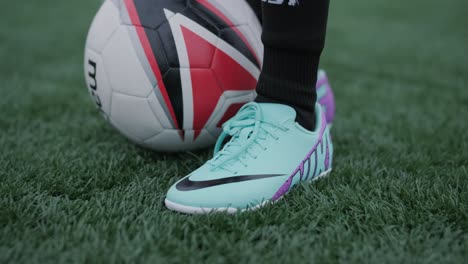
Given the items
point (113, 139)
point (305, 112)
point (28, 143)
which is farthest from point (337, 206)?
point (28, 143)

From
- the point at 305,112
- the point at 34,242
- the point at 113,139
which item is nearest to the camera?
the point at 34,242

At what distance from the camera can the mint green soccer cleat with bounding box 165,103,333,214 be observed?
115cm

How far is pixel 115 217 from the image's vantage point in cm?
112

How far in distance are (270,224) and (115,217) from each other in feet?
1.31

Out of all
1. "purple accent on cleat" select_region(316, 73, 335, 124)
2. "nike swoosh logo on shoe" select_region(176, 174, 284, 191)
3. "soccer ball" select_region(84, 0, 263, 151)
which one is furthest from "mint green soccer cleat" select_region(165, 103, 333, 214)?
"purple accent on cleat" select_region(316, 73, 335, 124)

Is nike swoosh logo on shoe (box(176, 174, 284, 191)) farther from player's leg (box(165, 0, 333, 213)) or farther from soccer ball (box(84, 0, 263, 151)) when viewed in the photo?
soccer ball (box(84, 0, 263, 151))

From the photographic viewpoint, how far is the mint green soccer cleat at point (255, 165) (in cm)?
115

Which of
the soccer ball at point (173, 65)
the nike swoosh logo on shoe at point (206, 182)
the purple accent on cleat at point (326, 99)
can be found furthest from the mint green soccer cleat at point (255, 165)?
the purple accent on cleat at point (326, 99)

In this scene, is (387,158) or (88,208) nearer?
(88,208)

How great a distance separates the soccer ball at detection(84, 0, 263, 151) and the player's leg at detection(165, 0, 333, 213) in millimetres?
144

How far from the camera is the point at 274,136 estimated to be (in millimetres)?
1287

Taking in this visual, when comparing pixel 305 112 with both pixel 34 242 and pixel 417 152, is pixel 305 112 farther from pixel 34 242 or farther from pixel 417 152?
pixel 34 242

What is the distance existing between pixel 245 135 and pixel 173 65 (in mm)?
337

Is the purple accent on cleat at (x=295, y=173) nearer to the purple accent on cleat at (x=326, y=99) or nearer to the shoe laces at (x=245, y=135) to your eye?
the shoe laces at (x=245, y=135)
